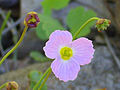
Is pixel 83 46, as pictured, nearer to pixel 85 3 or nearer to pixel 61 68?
pixel 61 68

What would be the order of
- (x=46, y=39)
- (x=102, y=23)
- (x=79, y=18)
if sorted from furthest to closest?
1. (x=46, y=39)
2. (x=79, y=18)
3. (x=102, y=23)

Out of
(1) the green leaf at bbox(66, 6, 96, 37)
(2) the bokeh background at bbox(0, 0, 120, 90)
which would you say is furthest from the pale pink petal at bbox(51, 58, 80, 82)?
(1) the green leaf at bbox(66, 6, 96, 37)

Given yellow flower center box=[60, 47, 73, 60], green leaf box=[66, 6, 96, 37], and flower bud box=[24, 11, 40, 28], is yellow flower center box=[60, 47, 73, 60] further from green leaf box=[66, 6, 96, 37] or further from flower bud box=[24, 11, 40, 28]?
green leaf box=[66, 6, 96, 37]

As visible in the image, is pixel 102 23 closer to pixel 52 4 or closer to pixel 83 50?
pixel 83 50

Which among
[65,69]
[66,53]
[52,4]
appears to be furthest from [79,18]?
[65,69]

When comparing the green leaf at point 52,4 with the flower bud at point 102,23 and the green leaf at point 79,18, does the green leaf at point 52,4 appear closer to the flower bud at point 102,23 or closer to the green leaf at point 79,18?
the green leaf at point 79,18

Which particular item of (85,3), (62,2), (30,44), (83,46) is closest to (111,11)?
(85,3)

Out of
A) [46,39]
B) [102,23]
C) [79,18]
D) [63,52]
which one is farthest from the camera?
[46,39]

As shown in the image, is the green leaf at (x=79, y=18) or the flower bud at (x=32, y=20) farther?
the green leaf at (x=79, y=18)

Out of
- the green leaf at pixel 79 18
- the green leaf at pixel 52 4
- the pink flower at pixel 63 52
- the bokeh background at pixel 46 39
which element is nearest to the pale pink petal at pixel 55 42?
the pink flower at pixel 63 52
